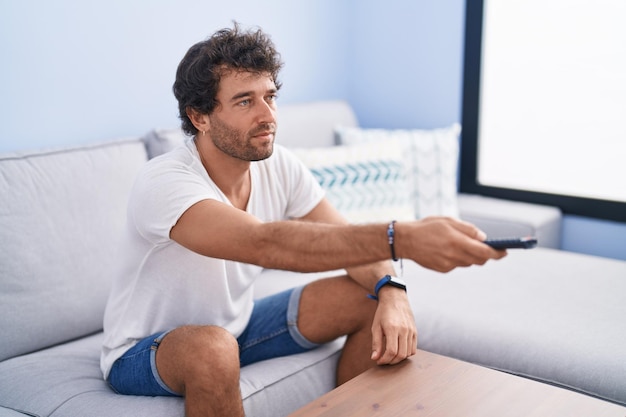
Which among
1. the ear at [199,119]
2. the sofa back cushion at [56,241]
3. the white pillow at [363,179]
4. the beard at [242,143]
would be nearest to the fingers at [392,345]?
the beard at [242,143]

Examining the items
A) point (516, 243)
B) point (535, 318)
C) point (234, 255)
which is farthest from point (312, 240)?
point (535, 318)

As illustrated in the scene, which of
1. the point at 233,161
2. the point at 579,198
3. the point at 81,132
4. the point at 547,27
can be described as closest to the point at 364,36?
the point at 547,27

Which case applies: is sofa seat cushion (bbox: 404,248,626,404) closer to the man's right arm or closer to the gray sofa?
the gray sofa

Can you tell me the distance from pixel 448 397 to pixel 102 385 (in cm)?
81

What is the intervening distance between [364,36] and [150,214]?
6.88ft

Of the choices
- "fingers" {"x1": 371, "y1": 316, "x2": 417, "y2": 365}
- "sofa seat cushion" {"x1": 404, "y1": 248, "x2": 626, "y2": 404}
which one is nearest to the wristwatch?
"fingers" {"x1": 371, "y1": 316, "x2": 417, "y2": 365}

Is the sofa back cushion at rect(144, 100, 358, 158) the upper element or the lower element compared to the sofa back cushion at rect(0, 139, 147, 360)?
upper

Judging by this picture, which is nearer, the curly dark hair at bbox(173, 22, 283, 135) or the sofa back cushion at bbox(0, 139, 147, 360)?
the curly dark hair at bbox(173, 22, 283, 135)

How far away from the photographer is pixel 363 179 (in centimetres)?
235

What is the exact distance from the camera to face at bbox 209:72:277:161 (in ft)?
4.86

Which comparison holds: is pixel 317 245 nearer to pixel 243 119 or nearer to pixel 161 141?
pixel 243 119

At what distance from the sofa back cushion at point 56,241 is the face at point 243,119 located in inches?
20.0

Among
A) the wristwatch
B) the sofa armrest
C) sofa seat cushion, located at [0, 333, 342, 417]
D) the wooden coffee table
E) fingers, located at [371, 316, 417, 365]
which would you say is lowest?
sofa seat cushion, located at [0, 333, 342, 417]

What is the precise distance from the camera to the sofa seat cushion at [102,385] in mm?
1333
